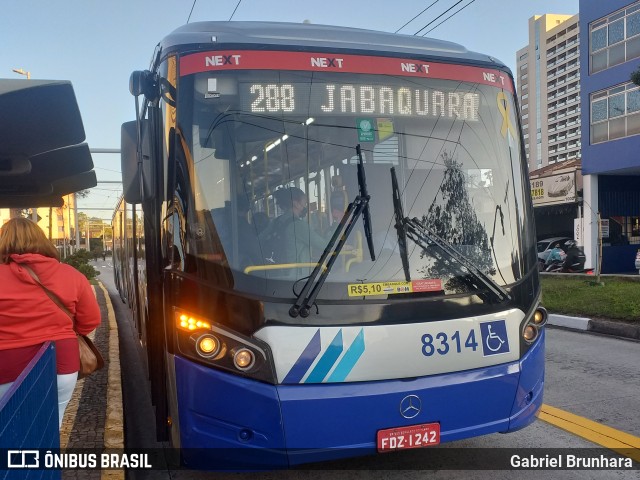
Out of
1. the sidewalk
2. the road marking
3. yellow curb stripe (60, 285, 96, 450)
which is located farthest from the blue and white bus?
the road marking

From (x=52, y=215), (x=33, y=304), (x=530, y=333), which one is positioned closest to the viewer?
(x=33, y=304)

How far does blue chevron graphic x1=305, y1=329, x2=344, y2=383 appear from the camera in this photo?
3246mm

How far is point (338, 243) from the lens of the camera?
3.45 metres

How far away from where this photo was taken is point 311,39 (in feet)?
12.7

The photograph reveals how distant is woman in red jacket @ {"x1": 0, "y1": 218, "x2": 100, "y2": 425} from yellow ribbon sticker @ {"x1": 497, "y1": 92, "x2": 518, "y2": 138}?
9.58 ft

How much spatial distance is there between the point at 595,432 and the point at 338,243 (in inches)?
109

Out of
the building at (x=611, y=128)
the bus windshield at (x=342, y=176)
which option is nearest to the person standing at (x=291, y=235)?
the bus windshield at (x=342, y=176)

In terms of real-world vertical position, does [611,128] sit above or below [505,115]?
above

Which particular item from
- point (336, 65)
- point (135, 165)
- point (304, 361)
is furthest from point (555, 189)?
point (304, 361)

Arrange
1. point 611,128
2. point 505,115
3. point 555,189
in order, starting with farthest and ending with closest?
point 555,189
point 611,128
point 505,115

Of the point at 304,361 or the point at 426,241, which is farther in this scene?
the point at 426,241

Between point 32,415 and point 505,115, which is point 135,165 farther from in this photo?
point 505,115

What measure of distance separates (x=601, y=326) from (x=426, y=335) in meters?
7.58

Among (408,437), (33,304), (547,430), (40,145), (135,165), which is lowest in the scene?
(547,430)
